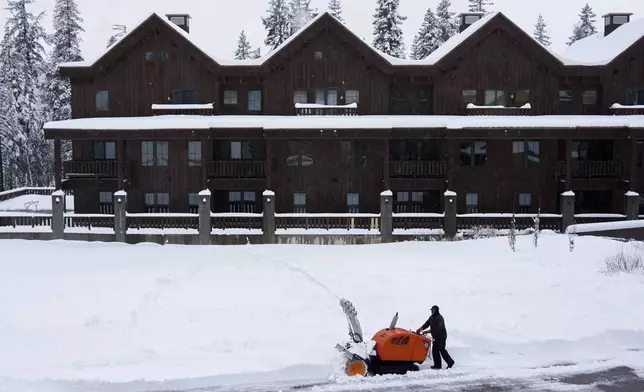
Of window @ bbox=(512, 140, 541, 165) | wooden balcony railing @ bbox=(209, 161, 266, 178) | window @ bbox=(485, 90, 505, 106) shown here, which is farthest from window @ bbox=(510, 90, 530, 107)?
wooden balcony railing @ bbox=(209, 161, 266, 178)

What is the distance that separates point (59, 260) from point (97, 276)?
422 cm

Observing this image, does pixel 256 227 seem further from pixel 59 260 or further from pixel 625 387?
pixel 625 387

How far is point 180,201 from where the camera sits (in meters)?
32.9

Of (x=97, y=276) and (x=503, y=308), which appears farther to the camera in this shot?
(x=97, y=276)

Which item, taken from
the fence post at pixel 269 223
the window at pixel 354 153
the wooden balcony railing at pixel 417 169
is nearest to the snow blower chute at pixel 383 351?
the fence post at pixel 269 223

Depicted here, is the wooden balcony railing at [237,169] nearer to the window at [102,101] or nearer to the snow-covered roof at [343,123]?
the snow-covered roof at [343,123]

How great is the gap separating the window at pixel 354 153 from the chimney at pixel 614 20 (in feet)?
58.4

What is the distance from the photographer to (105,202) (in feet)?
109

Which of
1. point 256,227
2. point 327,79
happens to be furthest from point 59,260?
point 327,79

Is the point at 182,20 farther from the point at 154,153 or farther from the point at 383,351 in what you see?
the point at 383,351

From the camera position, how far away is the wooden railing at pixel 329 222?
1155 inches

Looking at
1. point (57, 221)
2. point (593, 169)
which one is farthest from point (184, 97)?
point (593, 169)

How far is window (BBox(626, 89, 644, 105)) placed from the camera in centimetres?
3372

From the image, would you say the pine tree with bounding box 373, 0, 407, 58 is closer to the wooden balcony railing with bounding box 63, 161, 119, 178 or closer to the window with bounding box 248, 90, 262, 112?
the window with bounding box 248, 90, 262, 112
